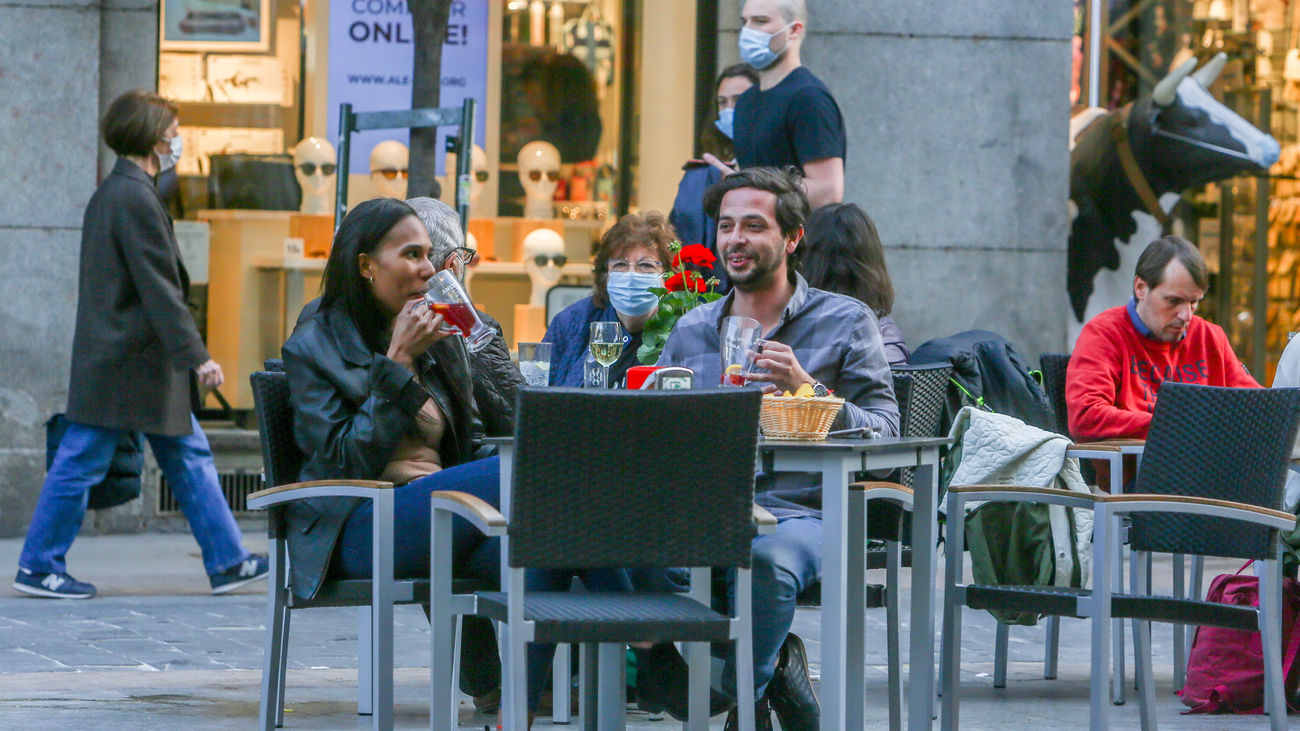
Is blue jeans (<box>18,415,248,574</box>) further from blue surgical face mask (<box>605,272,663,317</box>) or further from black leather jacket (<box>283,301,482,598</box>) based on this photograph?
black leather jacket (<box>283,301,482,598</box>)

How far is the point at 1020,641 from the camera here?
7.17 m

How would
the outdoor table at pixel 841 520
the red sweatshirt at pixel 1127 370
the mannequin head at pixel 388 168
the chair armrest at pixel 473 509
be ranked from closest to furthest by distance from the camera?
the chair armrest at pixel 473 509, the outdoor table at pixel 841 520, the red sweatshirt at pixel 1127 370, the mannequin head at pixel 388 168

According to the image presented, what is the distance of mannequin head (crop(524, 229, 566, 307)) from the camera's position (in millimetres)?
9820

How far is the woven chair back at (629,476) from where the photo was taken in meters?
3.76

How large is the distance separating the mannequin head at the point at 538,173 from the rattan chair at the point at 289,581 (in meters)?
4.75

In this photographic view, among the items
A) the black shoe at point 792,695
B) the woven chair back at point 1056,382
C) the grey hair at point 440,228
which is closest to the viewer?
the black shoe at point 792,695

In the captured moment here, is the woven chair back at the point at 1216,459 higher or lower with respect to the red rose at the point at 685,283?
lower

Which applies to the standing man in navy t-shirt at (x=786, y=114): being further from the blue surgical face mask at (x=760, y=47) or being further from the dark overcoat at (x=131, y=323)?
the dark overcoat at (x=131, y=323)

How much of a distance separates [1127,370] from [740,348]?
2.44 meters

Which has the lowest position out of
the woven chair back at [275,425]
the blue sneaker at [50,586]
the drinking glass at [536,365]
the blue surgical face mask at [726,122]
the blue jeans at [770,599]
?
the blue sneaker at [50,586]

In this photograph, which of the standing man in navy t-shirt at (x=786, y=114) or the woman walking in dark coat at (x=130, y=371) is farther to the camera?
the woman walking in dark coat at (x=130, y=371)

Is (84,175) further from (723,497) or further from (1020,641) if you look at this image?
(723,497)

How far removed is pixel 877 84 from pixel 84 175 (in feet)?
13.3

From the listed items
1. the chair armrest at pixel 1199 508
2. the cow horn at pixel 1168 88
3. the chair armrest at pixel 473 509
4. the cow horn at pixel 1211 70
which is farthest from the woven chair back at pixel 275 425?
the cow horn at pixel 1211 70
